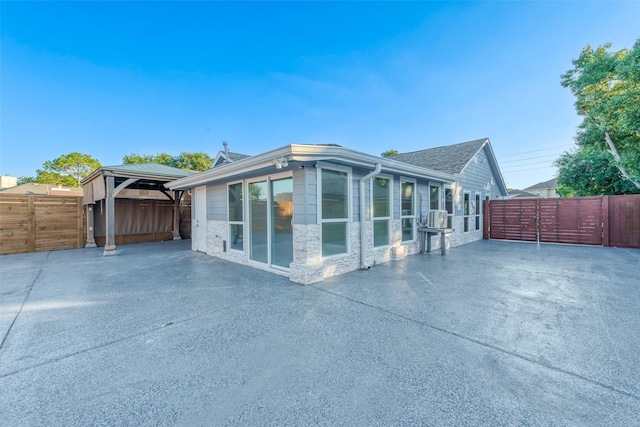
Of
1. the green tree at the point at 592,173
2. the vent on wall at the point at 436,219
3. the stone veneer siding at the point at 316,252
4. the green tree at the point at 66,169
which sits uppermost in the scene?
the green tree at the point at 66,169

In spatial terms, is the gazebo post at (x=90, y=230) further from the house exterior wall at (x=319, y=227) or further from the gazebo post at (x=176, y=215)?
the house exterior wall at (x=319, y=227)

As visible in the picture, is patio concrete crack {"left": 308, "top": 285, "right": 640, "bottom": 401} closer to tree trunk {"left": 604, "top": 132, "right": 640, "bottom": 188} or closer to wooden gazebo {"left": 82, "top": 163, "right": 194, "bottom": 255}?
wooden gazebo {"left": 82, "top": 163, "right": 194, "bottom": 255}

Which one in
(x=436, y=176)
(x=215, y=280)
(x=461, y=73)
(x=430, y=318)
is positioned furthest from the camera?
(x=461, y=73)

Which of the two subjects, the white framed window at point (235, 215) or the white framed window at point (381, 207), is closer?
the white framed window at point (381, 207)

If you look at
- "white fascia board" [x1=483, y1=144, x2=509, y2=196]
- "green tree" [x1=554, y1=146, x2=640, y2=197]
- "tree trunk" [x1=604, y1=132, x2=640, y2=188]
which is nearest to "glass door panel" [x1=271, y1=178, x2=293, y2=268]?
"white fascia board" [x1=483, y1=144, x2=509, y2=196]

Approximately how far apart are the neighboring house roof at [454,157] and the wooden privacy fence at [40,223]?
1376 cm

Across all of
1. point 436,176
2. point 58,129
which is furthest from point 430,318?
point 58,129

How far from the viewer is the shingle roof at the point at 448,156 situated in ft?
32.0

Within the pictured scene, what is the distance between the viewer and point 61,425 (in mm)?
1510

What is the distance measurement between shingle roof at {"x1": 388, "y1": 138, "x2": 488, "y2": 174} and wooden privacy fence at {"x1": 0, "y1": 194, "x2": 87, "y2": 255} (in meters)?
12.2

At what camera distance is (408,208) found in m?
7.17

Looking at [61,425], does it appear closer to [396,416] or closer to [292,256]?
[396,416]

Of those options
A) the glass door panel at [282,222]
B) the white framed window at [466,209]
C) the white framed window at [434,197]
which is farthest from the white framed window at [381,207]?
the white framed window at [466,209]

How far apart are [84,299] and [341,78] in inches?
438
